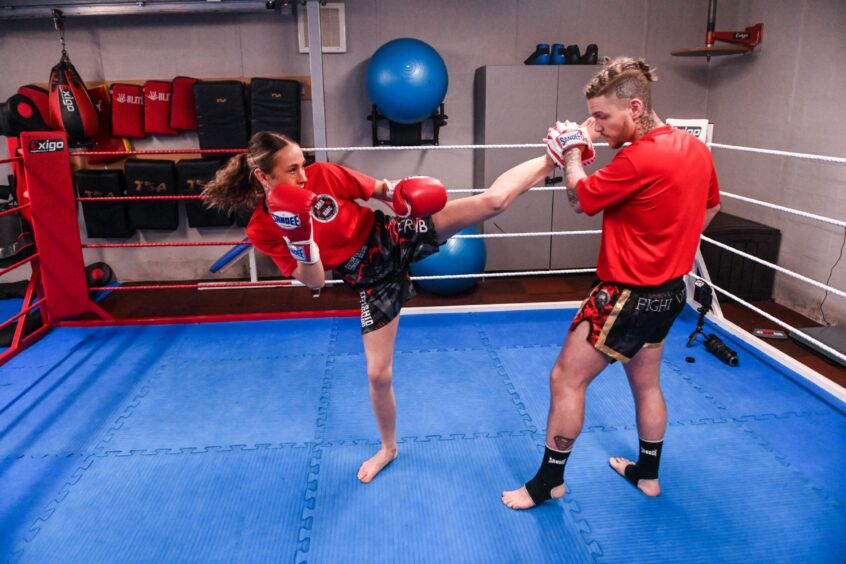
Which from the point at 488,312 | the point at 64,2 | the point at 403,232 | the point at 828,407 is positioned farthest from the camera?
the point at 64,2

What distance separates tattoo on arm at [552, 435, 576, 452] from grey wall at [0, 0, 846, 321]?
3.02 m

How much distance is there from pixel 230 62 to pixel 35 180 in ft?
6.17

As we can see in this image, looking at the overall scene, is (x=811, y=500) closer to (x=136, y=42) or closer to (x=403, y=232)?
(x=403, y=232)

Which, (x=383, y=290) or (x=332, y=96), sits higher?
(x=332, y=96)

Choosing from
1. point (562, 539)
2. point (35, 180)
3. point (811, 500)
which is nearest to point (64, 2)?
point (35, 180)

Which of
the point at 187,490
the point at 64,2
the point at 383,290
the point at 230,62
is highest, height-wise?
the point at 64,2

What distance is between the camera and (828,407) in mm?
2328

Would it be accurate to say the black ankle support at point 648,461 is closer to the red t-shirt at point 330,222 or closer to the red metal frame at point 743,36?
the red t-shirt at point 330,222

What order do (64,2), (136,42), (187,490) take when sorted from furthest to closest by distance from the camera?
(136,42), (64,2), (187,490)

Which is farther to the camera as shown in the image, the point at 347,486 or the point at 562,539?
the point at 347,486

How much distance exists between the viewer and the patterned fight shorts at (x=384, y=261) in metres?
1.74

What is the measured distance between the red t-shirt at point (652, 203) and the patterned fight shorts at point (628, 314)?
0.03 m

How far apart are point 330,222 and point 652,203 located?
854mm

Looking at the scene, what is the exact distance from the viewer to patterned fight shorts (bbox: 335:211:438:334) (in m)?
1.74
